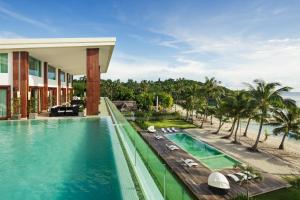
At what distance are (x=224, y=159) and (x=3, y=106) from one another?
57.4 ft

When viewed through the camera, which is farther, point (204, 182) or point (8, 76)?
point (8, 76)

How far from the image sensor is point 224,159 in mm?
20938

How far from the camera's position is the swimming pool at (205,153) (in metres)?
19.3

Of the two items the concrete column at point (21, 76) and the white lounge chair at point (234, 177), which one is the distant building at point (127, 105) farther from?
the white lounge chair at point (234, 177)

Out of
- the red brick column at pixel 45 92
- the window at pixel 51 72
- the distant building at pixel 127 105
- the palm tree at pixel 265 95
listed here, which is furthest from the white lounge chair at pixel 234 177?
the distant building at pixel 127 105

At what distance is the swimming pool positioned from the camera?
19.3 m

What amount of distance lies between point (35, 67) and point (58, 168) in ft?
62.7

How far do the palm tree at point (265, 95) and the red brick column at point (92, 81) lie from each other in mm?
14365

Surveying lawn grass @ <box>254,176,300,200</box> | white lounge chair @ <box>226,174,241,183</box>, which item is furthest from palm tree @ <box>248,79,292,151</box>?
white lounge chair @ <box>226,174,241,183</box>

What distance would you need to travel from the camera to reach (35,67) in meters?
24.5

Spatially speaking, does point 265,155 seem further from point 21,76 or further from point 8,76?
point 8,76

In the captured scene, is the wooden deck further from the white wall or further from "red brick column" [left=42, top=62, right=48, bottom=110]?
"red brick column" [left=42, top=62, right=48, bottom=110]

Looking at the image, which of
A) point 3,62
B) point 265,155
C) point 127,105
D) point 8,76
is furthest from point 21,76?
point 127,105

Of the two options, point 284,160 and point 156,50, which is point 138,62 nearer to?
point 156,50
